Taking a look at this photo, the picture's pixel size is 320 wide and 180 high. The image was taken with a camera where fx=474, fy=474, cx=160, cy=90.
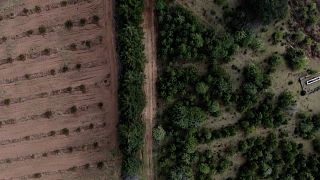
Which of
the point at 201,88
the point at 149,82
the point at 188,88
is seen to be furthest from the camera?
the point at 149,82

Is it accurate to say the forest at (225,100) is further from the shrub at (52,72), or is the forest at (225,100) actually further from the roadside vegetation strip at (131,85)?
the shrub at (52,72)

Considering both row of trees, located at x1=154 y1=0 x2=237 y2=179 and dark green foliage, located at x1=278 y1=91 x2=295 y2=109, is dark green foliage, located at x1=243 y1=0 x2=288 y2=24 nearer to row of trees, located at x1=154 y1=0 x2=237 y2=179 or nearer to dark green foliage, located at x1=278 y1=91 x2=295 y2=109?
row of trees, located at x1=154 y1=0 x2=237 y2=179

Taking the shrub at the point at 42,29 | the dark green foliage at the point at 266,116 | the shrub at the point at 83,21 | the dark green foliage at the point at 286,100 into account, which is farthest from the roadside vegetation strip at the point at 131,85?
the dark green foliage at the point at 286,100

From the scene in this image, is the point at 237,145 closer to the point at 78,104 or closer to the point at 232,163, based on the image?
the point at 232,163

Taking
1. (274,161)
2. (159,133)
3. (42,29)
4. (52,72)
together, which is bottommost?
(274,161)

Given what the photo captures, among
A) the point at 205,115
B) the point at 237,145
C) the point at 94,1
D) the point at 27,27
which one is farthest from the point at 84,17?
the point at 237,145

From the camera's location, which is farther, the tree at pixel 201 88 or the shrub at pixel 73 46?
the shrub at pixel 73 46

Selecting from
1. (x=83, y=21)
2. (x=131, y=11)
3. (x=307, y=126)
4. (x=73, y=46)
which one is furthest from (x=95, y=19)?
(x=307, y=126)

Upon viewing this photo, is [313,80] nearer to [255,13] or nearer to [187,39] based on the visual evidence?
[255,13]
